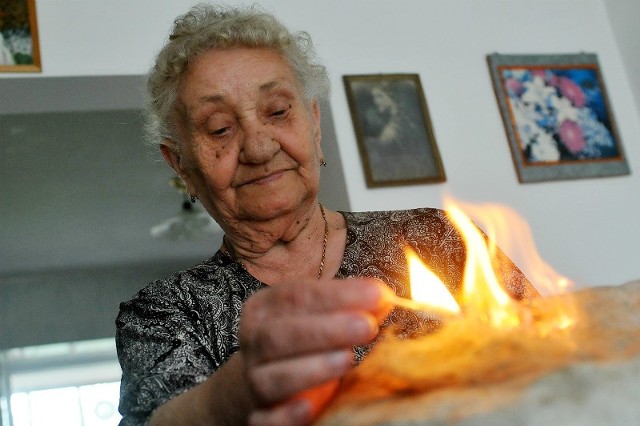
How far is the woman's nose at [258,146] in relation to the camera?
1.23m

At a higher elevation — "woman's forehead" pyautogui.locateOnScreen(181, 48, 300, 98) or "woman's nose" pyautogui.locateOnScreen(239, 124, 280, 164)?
"woman's forehead" pyautogui.locateOnScreen(181, 48, 300, 98)

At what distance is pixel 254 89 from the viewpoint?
128cm

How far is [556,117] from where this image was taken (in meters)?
2.81

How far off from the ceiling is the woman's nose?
4.07 feet

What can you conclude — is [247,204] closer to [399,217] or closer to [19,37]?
[399,217]

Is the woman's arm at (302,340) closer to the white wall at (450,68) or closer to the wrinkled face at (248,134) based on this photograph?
the wrinkled face at (248,134)

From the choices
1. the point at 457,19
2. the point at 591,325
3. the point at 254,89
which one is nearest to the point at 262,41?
the point at 254,89

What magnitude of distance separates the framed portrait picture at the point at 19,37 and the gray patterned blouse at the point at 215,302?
1.42 metres

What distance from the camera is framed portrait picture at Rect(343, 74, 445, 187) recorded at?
8.32ft

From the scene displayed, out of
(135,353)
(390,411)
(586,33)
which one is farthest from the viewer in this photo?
(586,33)

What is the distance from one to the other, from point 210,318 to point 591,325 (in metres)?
0.80

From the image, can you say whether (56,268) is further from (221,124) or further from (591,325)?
(591,325)

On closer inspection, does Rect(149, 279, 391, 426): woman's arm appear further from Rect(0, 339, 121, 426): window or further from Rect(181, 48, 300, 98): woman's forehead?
Rect(0, 339, 121, 426): window

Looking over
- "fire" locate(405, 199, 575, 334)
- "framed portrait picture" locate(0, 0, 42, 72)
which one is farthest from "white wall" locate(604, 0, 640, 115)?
"fire" locate(405, 199, 575, 334)
